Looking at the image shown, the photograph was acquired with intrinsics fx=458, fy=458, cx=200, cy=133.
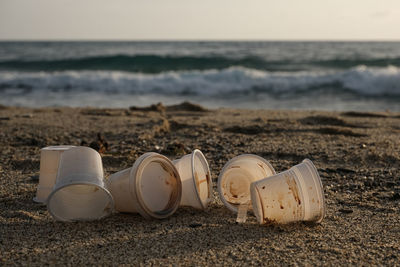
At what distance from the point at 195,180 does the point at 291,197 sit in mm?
651

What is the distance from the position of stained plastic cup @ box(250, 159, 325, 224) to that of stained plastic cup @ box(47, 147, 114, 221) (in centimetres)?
91

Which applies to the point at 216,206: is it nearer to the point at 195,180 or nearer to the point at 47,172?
the point at 195,180

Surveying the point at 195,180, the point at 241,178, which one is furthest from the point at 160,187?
the point at 241,178

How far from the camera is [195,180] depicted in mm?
3039

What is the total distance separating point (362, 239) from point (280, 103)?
351 inches

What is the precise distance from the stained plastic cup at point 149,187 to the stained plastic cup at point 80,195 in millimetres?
118

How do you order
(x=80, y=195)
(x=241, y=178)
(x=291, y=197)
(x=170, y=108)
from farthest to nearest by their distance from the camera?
1. (x=170, y=108)
2. (x=241, y=178)
3. (x=80, y=195)
4. (x=291, y=197)

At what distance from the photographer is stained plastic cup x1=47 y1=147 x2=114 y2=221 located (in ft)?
9.11

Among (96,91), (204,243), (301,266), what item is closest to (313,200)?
(301,266)

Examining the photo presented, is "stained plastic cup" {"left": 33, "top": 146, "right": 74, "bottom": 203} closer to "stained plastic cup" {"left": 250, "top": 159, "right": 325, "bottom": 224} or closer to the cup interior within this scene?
the cup interior

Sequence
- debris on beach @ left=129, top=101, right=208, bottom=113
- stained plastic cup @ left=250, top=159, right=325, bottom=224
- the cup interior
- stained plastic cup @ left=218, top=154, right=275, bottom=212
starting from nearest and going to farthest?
stained plastic cup @ left=250, top=159, right=325, bottom=224 < the cup interior < stained plastic cup @ left=218, top=154, right=275, bottom=212 < debris on beach @ left=129, top=101, right=208, bottom=113

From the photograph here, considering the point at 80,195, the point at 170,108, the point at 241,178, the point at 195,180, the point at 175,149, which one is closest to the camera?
the point at 80,195

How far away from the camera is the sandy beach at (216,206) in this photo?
7.97 ft

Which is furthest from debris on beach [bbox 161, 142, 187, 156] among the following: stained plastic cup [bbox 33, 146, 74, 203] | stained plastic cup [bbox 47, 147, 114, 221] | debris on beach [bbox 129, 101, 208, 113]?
debris on beach [bbox 129, 101, 208, 113]
